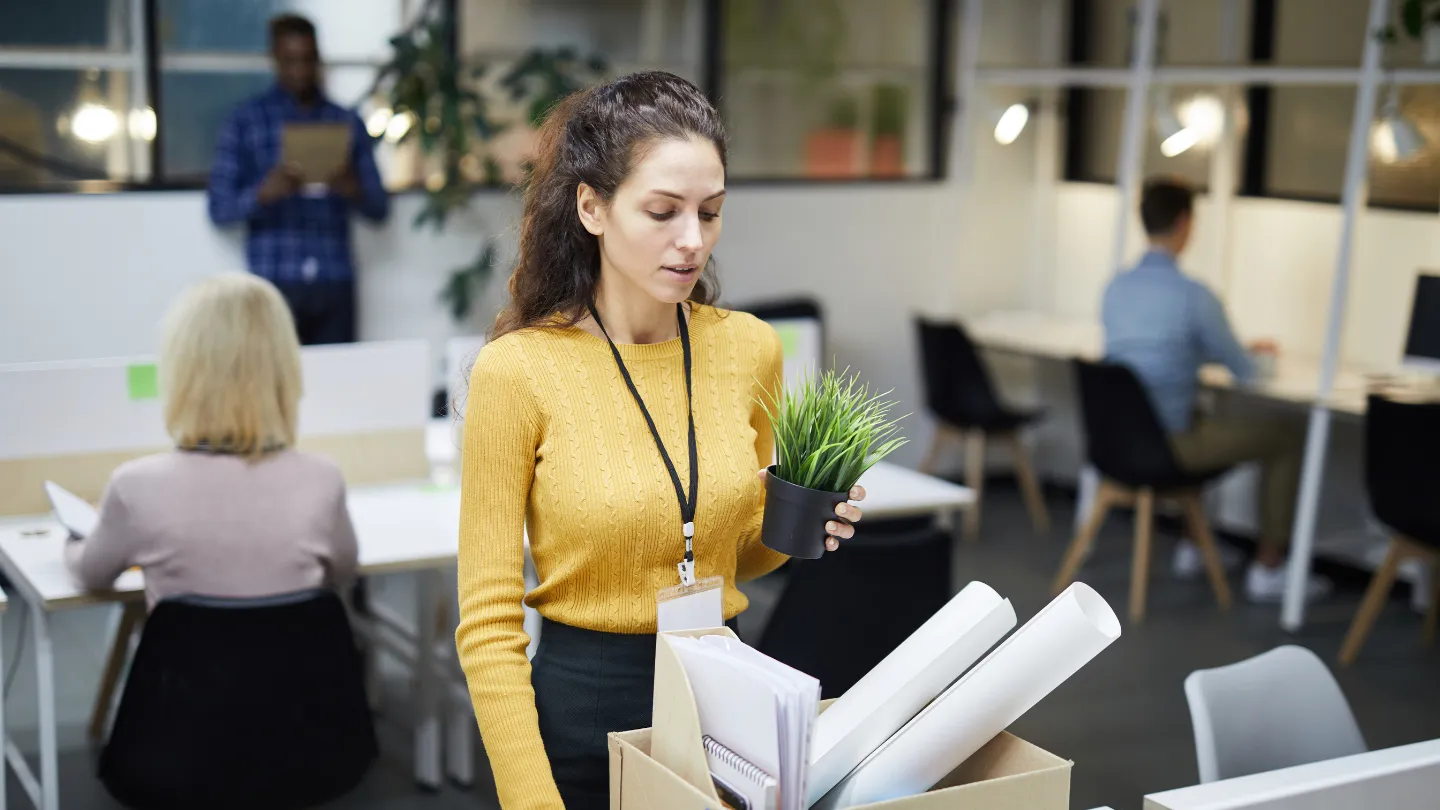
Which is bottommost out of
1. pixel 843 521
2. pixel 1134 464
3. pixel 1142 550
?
pixel 1142 550

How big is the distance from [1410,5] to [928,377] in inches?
89.8

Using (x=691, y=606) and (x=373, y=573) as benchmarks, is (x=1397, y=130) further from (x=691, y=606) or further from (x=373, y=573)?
→ (x=691, y=606)

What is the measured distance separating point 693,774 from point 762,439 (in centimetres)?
59

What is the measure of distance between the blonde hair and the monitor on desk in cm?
332

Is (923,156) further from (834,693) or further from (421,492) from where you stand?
(834,693)

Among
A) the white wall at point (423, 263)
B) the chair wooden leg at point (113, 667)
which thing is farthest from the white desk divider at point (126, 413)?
the white wall at point (423, 263)

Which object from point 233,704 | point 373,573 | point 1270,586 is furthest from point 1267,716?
point 1270,586

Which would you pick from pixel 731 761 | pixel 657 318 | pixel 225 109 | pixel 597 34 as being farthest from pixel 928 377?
pixel 731 761

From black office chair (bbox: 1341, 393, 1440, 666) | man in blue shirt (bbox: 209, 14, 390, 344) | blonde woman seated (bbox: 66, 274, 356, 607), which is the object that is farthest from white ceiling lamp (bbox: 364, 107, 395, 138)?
black office chair (bbox: 1341, 393, 1440, 666)

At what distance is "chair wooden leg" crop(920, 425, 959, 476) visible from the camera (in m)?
6.01

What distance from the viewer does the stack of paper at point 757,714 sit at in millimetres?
1153

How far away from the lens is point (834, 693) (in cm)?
290

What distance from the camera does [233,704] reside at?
2496 mm

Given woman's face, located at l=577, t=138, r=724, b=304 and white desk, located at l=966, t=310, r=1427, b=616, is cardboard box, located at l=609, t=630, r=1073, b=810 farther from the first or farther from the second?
white desk, located at l=966, t=310, r=1427, b=616
